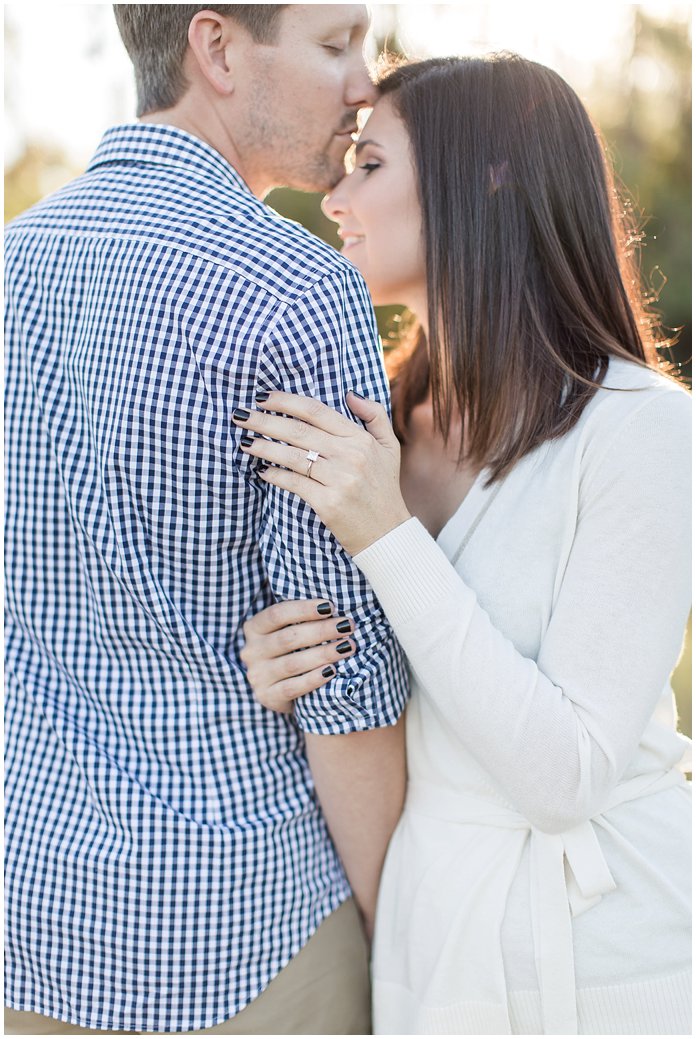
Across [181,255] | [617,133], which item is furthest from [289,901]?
[617,133]

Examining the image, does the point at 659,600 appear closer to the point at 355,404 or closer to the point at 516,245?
the point at 355,404

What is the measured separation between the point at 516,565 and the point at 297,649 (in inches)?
15.9

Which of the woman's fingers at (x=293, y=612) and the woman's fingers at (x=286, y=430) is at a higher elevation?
the woman's fingers at (x=286, y=430)

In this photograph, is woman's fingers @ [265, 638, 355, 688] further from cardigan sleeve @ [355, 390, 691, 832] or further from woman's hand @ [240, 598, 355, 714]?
cardigan sleeve @ [355, 390, 691, 832]

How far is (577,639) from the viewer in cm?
150

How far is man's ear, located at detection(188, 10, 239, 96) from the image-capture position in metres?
1.68

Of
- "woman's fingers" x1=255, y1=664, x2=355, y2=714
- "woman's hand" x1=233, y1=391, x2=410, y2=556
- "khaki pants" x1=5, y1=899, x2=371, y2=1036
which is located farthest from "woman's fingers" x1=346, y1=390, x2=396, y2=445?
"khaki pants" x1=5, y1=899, x2=371, y2=1036

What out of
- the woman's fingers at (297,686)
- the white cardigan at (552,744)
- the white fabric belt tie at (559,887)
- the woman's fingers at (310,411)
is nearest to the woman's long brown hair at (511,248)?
the white cardigan at (552,744)

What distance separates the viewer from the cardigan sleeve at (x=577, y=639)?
146 centimetres

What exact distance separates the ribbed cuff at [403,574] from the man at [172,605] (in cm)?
7

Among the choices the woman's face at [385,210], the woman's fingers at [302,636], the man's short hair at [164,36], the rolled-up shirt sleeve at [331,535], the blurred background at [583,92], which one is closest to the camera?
the rolled-up shirt sleeve at [331,535]

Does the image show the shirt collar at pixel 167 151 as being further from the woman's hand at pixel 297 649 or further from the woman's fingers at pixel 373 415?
the woman's hand at pixel 297 649

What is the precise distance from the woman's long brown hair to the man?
33cm

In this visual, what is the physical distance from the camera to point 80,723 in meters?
1.61
